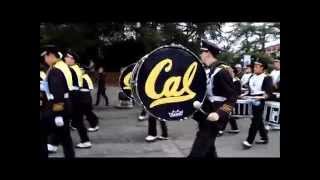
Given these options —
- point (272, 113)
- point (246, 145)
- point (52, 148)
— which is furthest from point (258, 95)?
point (52, 148)

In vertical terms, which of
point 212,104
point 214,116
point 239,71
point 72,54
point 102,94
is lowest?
point 214,116

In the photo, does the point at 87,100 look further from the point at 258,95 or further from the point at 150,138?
the point at 258,95

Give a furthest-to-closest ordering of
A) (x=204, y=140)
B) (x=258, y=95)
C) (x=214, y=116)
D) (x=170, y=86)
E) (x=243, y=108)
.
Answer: (x=258, y=95) → (x=243, y=108) → (x=170, y=86) → (x=204, y=140) → (x=214, y=116)

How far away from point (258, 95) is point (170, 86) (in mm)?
1003

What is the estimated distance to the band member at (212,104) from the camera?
18.6 feet

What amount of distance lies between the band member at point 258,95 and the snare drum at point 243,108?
48 mm

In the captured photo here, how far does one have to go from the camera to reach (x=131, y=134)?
594 cm

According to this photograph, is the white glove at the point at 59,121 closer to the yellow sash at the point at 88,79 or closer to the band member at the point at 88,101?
the band member at the point at 88,101

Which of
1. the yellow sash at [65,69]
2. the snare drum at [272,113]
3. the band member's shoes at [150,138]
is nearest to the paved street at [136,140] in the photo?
the band member's shoes at [150,138]

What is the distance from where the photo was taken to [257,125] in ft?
19.7
